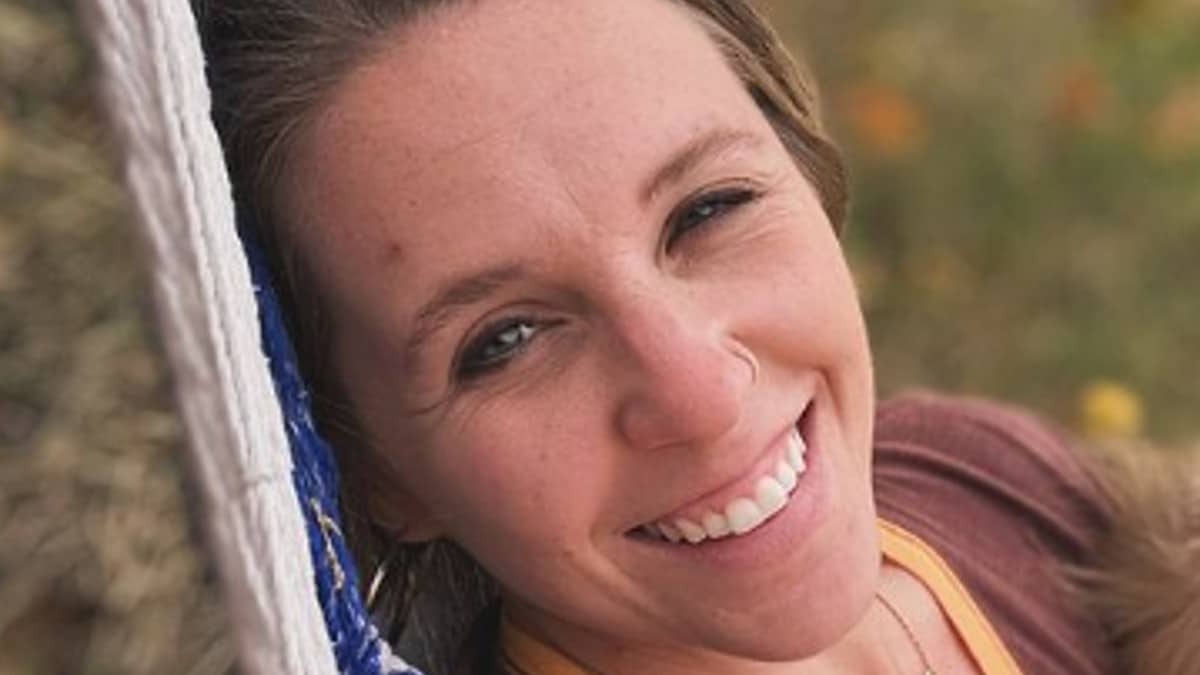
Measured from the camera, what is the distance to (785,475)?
3.79 feet

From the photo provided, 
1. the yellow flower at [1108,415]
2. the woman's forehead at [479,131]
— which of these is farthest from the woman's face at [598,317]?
the yellow flower at [1108,415]

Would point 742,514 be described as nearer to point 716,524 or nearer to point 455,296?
point 716,524

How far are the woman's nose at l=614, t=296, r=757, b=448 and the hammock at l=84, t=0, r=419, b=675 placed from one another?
179 mm

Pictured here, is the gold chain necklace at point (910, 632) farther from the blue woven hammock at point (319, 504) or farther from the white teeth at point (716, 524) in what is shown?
the blue woven hammock at point (319, 504)

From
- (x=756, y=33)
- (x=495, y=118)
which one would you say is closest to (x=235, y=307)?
(x=495, y=118)

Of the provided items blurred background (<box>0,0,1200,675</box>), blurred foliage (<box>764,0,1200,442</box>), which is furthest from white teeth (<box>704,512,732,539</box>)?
blurred foliage (<box>764,0,1200,442</box>)

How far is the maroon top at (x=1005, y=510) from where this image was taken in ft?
4.67

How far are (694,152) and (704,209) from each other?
3cm

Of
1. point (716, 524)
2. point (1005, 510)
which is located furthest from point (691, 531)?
point (1005, 510)

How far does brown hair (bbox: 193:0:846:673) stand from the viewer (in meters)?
1.11

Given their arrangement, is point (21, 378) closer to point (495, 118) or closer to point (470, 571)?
point (470, 571)

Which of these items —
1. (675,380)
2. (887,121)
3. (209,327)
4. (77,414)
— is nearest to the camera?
(209,327)

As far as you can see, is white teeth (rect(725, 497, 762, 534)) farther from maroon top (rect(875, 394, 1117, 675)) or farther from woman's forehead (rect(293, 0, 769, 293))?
maroon top (rect(875, 394, 1117, 675))

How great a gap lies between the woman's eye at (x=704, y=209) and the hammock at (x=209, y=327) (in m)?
0.23
